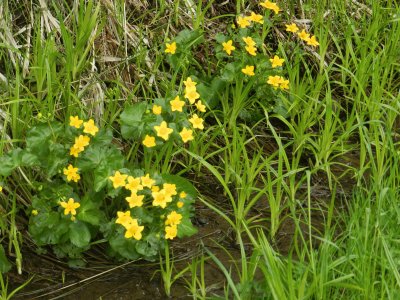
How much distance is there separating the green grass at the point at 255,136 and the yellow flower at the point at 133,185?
0.27 m

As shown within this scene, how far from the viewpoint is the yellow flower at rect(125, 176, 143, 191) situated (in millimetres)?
2443

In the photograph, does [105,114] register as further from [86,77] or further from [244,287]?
[244,287]

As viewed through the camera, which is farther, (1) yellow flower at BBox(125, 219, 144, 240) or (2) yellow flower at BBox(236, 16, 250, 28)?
(2) yellow flower at BBox(236, 16, 250, 28)

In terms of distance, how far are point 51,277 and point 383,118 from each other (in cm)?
171

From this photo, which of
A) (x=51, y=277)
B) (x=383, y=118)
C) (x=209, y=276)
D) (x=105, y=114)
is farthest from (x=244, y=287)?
(x=383, y=118)

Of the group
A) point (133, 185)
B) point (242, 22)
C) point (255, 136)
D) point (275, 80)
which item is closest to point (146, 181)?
point (133, 185)

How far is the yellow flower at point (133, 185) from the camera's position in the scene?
2.44m

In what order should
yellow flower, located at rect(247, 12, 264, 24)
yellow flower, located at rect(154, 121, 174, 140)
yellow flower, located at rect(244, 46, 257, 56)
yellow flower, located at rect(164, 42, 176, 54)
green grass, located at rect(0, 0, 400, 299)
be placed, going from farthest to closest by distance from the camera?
yellow flower, located at rect(247, 12, 264, 24) < yellow flower, located at rect(244, 46, 257, 56) < yellow flower, located at rect(164, 42, 176, 54) < yellow flower, located at rect(154, 121, 174, 140) < green grass, located at rect(0, 0, 400, 299)

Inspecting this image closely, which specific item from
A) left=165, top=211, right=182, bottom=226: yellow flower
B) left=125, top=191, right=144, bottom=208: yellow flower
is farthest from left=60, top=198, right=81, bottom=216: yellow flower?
left=165, top=211, right=182, bottom=226: yellow flower

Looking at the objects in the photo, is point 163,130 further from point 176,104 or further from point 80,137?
point 80,137

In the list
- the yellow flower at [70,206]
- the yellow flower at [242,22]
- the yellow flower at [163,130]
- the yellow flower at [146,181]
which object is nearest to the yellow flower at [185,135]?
the yellow flower at [163,130]

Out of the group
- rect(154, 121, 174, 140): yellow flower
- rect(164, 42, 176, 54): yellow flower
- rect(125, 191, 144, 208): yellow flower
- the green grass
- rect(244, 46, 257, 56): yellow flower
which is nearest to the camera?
the green grass

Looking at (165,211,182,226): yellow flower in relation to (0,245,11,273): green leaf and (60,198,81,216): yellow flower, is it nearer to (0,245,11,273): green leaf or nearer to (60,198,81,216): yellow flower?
(60,198,81,216): yellow flower

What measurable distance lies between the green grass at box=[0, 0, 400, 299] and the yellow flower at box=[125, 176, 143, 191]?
0.89ft
